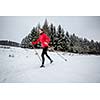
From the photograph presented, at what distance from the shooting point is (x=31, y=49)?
3.01 m

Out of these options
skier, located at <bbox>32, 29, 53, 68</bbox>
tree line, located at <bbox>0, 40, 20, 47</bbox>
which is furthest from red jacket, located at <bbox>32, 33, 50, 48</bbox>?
tree line, located at <bbox>0, 40, 20, 47</bbox>

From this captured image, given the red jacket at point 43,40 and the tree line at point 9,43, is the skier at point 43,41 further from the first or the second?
the tree line at point 9,43

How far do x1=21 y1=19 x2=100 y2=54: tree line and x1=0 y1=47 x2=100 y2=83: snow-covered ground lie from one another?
0.29ft

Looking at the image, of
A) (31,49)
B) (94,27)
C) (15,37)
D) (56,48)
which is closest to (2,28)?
(15,37)

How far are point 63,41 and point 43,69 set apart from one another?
0.48m

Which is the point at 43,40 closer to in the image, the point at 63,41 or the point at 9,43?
the point at 63,41

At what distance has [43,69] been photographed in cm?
296

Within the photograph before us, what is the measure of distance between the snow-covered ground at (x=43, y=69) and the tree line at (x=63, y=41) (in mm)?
89

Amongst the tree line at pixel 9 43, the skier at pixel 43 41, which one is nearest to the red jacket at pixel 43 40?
the skier at pixel 43 41

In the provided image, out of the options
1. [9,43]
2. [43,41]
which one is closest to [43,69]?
[43,41]

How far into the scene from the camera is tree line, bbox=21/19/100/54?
300cm

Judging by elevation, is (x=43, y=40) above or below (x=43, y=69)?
above

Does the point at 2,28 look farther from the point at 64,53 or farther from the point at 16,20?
the point at 64,53
